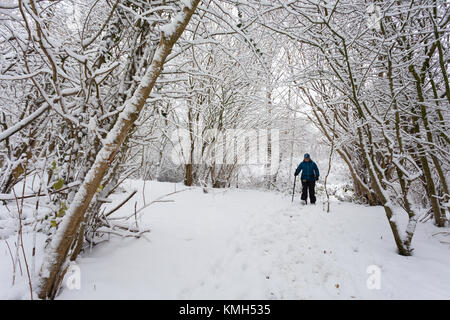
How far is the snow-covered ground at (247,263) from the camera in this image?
2.04 metres

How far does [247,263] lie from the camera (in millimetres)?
2736

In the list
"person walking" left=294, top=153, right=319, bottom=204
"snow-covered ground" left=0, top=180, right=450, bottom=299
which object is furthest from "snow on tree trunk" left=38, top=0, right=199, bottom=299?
"person walking" left=294, top=153, right=319, bottom=204

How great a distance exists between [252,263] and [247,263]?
0.07 meters

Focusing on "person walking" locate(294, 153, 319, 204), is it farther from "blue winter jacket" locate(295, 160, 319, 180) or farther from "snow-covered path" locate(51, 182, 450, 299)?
"snow-covered path" locate(51, 182, 450, 299)

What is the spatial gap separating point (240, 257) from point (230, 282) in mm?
546

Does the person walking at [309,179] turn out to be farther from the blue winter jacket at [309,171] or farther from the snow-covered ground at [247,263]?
the snow-covered ground at [247,263]

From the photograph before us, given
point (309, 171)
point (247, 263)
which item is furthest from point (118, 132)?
point (309, 171)

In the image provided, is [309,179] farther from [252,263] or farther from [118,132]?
[118,132]

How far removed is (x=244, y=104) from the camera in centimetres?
804

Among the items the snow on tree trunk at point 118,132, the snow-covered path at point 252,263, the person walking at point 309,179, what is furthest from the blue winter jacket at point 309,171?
the snow on tree trunk at point 118,132
